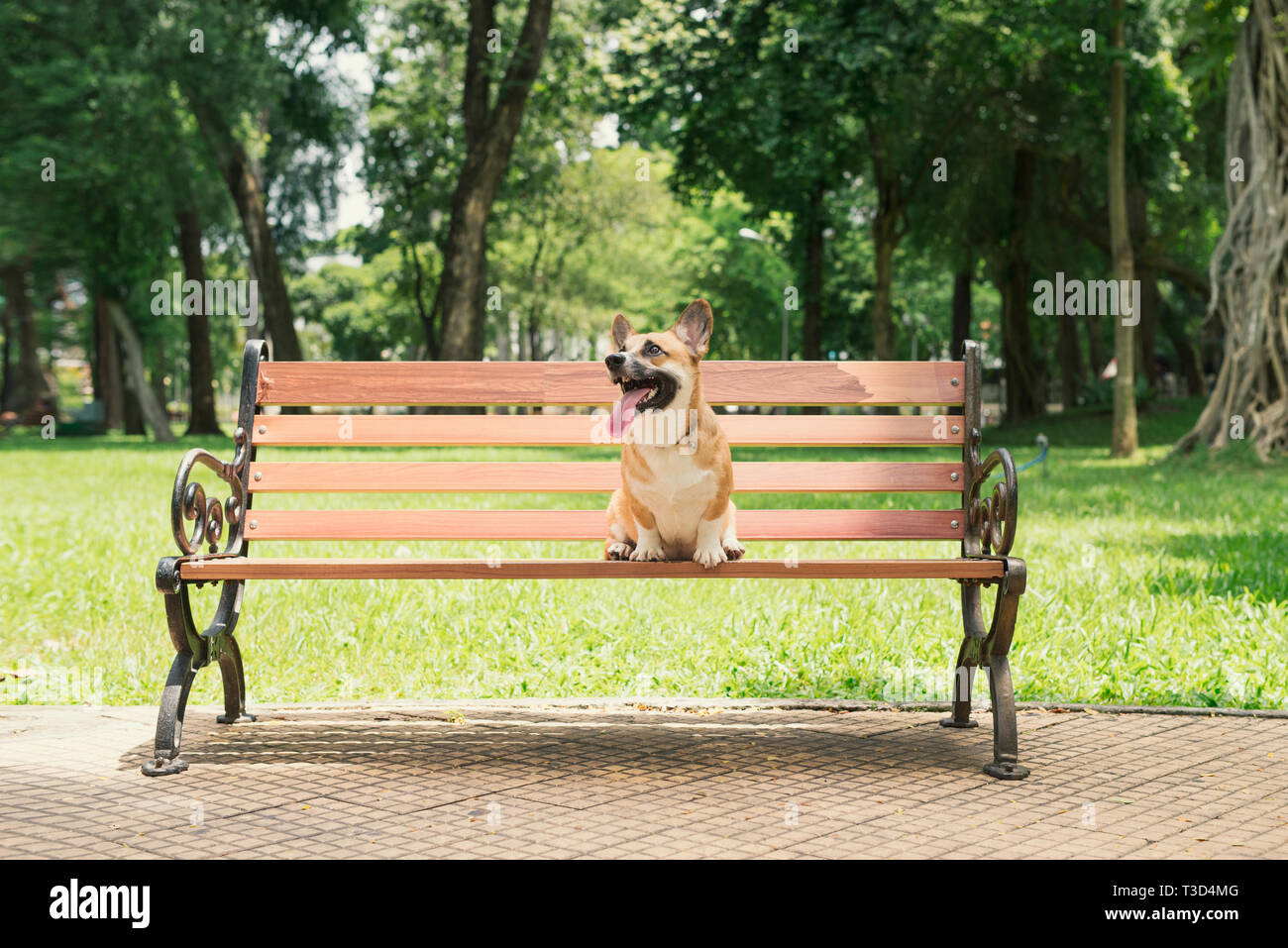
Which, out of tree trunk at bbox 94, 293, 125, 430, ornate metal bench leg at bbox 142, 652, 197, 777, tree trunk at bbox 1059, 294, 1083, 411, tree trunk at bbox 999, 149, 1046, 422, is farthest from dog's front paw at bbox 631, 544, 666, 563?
tree trunk at bbox 94, 293, 125, 430

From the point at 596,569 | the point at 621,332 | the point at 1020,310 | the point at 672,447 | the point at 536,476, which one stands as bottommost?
the point at 596,569

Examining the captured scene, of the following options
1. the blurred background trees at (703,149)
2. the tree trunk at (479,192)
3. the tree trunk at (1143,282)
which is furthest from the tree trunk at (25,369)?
the tree trunk at (1143,282)

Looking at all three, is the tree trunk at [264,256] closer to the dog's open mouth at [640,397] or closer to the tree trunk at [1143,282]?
the tree trunk at [1143,282]

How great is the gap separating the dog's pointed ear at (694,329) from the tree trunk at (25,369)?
37.9m

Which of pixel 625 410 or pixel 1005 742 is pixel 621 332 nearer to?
pixel 625 410

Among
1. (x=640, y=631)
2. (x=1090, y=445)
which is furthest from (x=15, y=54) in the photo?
(x=640, y=631)

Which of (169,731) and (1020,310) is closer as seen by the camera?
(169,731)

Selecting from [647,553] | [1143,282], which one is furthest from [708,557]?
[1143,282]

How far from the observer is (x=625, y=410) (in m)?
4.16

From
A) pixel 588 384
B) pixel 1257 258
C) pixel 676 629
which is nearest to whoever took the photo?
pixel 588 384

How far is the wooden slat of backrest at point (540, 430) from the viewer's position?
201 inches

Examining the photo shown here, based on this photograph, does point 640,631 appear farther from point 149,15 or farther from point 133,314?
point 133,314

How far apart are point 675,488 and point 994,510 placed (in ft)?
4.03

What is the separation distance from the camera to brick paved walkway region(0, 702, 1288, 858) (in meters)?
3.60
